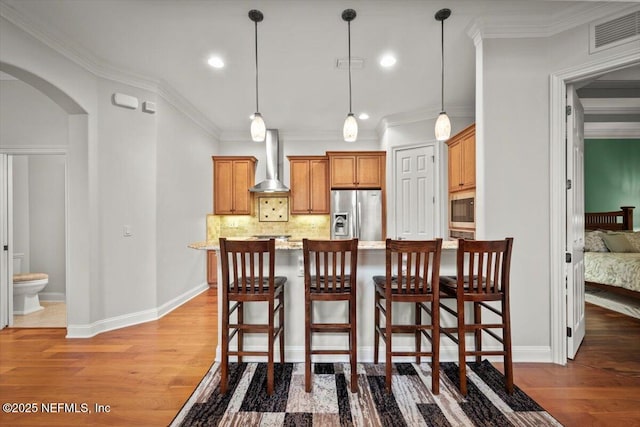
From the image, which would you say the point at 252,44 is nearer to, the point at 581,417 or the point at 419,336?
the point at 419,336

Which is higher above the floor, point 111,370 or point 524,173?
point 524,173

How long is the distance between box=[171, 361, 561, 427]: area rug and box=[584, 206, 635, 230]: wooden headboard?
4.95 meters

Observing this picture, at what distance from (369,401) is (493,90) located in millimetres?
2666

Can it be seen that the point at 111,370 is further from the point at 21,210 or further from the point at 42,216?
the point at 21,210

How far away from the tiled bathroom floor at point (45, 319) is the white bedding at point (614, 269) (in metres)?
6.86

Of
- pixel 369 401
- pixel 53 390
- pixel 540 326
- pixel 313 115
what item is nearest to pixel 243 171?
pixel 313 115

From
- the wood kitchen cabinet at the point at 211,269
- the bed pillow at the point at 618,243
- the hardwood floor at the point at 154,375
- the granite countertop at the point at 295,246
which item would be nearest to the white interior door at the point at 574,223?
the hardwood floor at the point at 154,375

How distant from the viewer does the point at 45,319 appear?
11.6ft

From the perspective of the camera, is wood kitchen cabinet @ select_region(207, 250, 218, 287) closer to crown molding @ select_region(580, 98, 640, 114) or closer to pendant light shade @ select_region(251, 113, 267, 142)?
pendant light shade @ select_region(251, 113, 267, 142)

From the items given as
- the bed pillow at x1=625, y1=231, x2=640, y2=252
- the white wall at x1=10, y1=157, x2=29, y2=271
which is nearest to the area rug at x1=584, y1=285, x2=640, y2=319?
the bed pillow at x1=625, y1=231, x2=640, y2=252

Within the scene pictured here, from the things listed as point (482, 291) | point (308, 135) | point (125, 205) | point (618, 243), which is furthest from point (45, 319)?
point (618, 243)

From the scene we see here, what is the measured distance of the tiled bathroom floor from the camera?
336cm

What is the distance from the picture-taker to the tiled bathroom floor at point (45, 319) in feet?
11.0

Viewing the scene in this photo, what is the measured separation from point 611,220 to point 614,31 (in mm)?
4651
